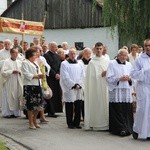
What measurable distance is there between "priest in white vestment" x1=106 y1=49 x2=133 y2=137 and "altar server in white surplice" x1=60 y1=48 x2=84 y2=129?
1.12 meters

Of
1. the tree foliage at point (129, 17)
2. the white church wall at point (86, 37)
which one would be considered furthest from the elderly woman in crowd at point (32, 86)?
the white church wall at point (86, 37)

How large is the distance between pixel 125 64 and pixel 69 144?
2.54 m

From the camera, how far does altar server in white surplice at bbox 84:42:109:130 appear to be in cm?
1257

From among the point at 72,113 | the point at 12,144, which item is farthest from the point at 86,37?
the point at 12,144

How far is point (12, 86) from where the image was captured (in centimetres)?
1516

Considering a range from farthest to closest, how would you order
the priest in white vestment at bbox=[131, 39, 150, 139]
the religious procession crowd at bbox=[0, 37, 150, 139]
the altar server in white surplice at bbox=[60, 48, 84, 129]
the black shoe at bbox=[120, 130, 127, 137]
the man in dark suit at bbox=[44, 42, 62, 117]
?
the man in dark suit at bbox=[44, 42, 62, 117], the altar server in white surplice at bbox=[60, 48, 84, 129], the black shoe at bbox=[120, 130, 127, 137], the religious procession crowd at bbox=[0, 37, 150, 139], the priest in white vestment at bbox=[131, 39, 150, 139]

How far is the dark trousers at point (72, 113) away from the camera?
1291cm

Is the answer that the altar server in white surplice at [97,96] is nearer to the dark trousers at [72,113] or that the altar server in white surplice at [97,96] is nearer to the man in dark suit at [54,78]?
the dark trousers at [72,113]

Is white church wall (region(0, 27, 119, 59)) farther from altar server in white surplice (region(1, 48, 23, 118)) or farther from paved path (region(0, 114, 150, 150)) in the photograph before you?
paved path (region(0, 114, 150, 150))

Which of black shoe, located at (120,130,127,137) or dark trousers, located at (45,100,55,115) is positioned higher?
dark trousers, located at (45,100,55,115)

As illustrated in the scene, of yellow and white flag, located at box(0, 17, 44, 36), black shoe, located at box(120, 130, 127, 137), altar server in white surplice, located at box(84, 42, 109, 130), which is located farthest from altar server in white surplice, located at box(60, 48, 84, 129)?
yellow and white flag, located at box(0, 17, 44, 36)

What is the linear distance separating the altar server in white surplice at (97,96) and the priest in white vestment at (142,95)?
1368 millimetres

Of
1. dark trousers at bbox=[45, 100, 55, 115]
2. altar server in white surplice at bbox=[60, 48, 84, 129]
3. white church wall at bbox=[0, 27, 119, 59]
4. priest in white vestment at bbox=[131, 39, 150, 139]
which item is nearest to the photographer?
priest in white vestment at bbox=[131, 39, 150, 139]

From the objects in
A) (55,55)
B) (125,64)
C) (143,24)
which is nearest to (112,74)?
(125,64)
